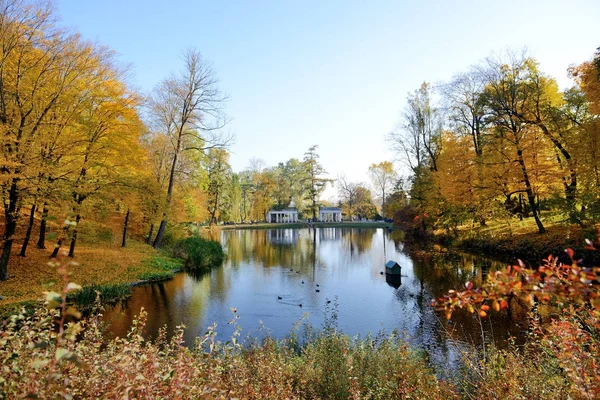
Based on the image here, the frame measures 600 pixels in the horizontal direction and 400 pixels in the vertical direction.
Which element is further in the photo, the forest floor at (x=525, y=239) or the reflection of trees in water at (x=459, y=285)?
the forest floor at (x=525, y=239)

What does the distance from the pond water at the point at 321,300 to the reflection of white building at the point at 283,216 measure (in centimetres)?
4900

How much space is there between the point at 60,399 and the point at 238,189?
195 feet

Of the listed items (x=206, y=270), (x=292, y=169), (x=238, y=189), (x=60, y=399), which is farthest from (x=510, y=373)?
(x=292, y=169)

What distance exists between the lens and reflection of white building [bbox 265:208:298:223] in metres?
70.3

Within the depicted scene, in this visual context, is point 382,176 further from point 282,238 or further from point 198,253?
point 198,253

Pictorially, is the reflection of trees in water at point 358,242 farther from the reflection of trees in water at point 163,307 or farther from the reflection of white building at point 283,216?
the reflection of white building at point 283,216

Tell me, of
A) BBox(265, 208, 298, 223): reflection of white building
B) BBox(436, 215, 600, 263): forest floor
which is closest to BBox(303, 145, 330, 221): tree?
BBox(265, 208, 298, 223): reflection of white building

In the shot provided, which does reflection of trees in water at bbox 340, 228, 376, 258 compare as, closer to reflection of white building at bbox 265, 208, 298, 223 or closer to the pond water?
the pond water

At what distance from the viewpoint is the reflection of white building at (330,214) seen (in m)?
73.3

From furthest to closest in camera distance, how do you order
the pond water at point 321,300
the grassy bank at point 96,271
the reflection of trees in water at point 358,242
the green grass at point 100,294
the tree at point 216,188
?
the tree at point 216,188, the reflection of trees in water at point 358,242, the grassy bank at point 96,271, the green grass at point 100,294, the pond water at point 321,300

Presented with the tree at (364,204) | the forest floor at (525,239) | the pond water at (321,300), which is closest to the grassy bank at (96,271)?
the pond water at (321,300)

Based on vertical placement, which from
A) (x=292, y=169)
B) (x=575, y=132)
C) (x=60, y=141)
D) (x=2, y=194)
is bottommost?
(x=2, y=194)

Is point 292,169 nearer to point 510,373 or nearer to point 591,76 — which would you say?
point 591,76

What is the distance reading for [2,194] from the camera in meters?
10.4
